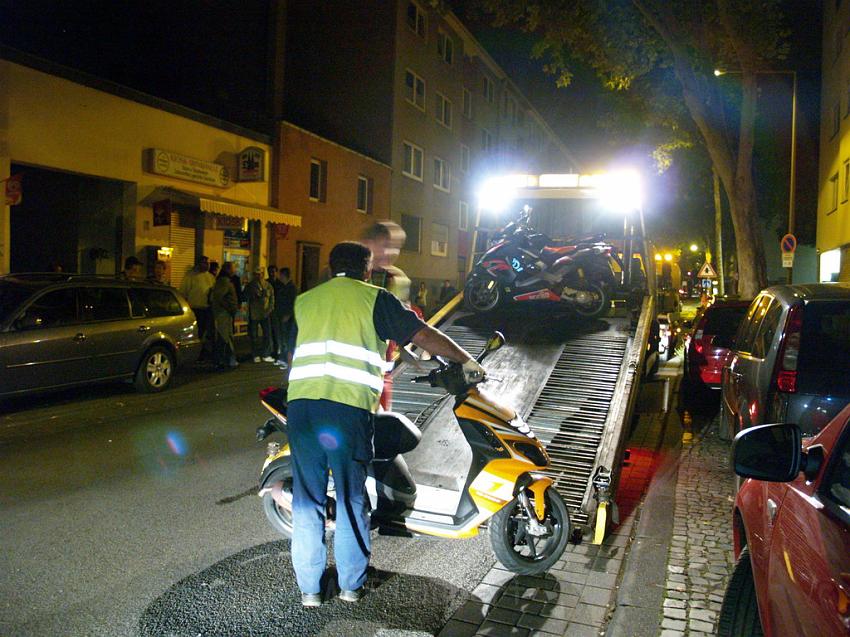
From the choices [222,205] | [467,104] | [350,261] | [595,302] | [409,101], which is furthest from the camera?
[467,104]

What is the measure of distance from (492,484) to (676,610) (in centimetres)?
116

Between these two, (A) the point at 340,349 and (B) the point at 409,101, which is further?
(B) the point at 409,101

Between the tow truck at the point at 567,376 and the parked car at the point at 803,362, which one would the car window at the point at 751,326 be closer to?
the parked car at the point at 803,362

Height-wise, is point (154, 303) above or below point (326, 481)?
above

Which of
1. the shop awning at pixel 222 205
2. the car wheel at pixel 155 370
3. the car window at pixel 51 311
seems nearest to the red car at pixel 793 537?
the car window at pixel 51 311

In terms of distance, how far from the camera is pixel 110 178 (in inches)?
592

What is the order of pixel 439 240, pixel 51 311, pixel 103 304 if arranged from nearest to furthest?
pixel 51 311 < pixel 103 304 < pixel 439 240

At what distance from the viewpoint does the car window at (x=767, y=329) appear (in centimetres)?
586

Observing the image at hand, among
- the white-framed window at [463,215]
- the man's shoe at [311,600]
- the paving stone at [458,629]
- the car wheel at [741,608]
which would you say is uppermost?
the white-framed window at [463,215]

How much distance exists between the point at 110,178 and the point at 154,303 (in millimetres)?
5374

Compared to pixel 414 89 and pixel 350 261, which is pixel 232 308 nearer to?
pixel 350 261

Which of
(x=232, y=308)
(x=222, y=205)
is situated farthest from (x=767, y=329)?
(x=222, y=205)

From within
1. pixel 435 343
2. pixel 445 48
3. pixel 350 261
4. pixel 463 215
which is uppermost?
pixel 445 48

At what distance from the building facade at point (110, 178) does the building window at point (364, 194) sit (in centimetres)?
716
